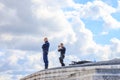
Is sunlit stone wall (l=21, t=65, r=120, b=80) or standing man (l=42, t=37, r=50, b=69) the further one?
standing man (l=42, t=37, r=50, b=69)

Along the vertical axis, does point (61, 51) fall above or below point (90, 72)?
above

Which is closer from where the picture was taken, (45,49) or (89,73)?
(89,73)

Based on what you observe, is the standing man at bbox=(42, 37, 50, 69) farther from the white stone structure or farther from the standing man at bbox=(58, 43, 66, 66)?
the standing man at bbox=(58, 43, 66, 66)

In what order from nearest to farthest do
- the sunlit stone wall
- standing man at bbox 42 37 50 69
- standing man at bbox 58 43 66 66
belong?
the sunlit stone wall, standing man at bbox 42 37 50 69, standing man at bbox 58 43 66 66

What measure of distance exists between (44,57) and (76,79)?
8151mm

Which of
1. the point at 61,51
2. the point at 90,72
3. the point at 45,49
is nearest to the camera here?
the point at 90,72

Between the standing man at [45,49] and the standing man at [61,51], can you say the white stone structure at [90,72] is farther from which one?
the standing man at [61,51]

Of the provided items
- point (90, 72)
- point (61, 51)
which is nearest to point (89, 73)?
point (90, 72)

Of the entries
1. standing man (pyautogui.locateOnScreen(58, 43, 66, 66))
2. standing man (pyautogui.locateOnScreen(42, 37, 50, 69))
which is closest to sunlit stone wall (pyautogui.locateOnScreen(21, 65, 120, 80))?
standing man (pyautogui.locateOnScreen(42, 37, 50, 69))

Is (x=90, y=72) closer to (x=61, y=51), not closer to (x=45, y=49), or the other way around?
(x=45, y=49)

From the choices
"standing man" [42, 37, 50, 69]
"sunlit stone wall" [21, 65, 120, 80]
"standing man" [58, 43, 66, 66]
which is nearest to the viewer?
"sunlit stone wall" [21, 65, 120, 80]

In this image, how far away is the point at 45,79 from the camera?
110 feet

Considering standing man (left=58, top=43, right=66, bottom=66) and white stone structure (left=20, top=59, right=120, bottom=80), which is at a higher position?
standing man (left=58, top=43, right=66, bottom=66)

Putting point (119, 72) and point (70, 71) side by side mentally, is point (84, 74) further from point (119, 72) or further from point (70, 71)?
point (70, 71)
